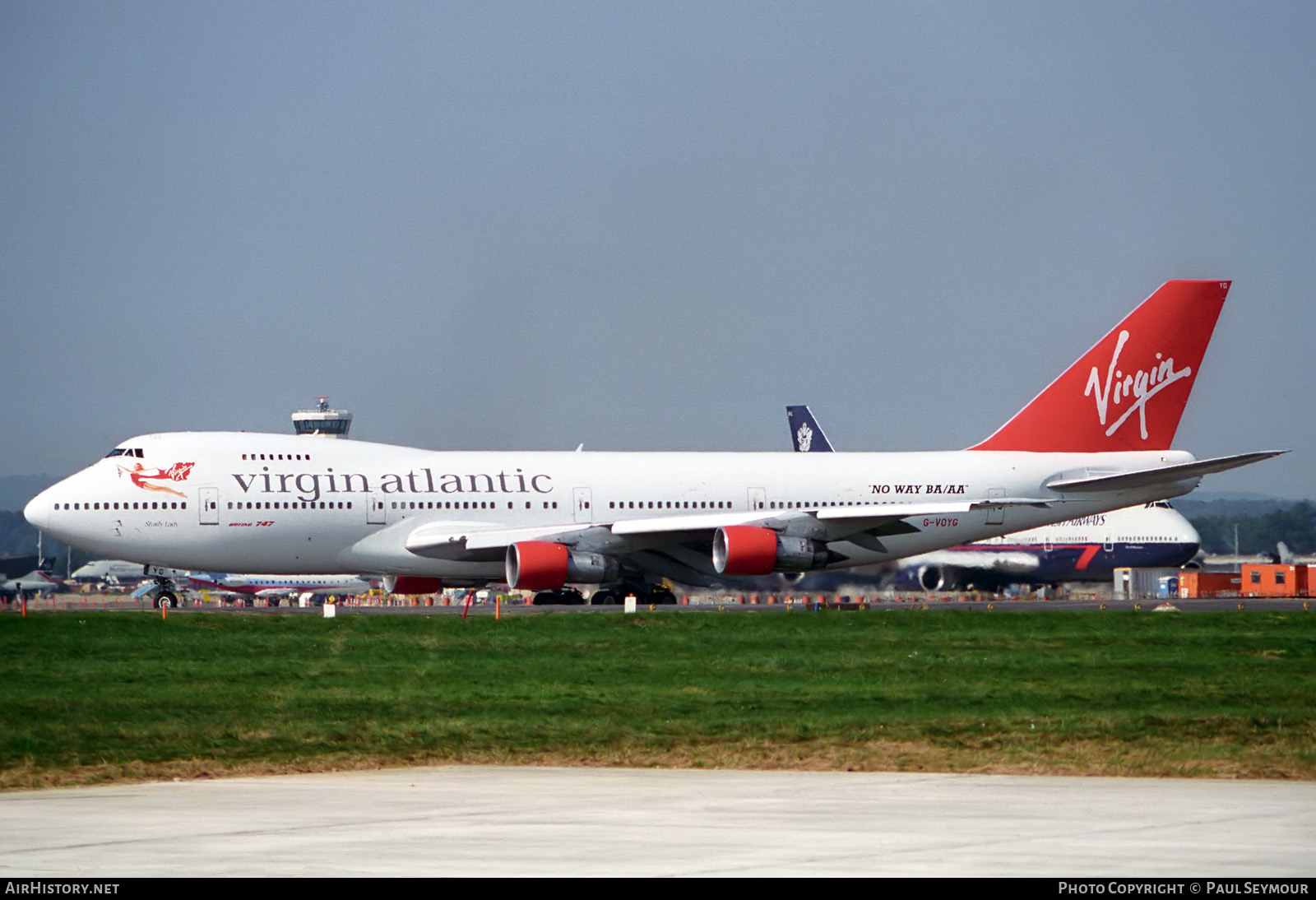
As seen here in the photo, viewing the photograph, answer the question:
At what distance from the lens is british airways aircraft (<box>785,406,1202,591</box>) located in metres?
54.1

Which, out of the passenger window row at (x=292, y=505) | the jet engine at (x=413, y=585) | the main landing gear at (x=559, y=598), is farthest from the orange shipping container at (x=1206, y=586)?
the passenger window row at (x=292, y=505)

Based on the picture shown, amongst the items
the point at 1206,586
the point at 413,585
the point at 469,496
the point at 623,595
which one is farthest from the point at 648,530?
the point at 1206,586

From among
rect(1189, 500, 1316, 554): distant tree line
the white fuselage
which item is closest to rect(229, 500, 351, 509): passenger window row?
the white fuselage

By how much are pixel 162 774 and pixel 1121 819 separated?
831cm

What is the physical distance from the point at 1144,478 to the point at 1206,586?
1614cm

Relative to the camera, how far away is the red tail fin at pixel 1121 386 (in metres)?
50.0

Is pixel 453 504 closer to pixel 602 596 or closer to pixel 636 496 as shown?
pixel 602 596

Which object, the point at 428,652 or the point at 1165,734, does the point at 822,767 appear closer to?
the point at 1165,734

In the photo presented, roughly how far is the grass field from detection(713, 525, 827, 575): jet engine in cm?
1001

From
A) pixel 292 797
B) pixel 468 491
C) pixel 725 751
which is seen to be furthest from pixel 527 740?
pixel 468 491

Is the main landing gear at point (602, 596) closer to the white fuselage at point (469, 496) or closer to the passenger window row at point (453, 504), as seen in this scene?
the white fuselage at point (469, 496)

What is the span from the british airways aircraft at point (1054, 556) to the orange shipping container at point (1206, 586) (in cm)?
291

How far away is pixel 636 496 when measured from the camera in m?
46.7

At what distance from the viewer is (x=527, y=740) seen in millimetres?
17609
